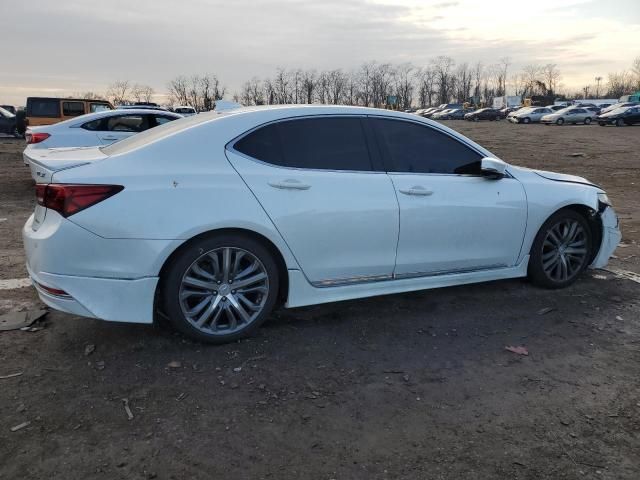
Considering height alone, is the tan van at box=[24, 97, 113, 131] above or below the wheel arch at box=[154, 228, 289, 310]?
above

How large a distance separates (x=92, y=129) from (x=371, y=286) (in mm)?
7889

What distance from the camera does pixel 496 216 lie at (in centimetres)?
440

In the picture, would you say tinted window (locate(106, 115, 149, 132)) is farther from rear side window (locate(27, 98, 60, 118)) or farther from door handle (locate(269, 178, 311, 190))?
rear side window (locate(27, 98, 60, 118))

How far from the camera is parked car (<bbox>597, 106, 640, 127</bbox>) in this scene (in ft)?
134

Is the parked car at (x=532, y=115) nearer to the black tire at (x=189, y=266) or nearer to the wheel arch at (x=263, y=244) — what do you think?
the wheel arch at (x=263, y=244)

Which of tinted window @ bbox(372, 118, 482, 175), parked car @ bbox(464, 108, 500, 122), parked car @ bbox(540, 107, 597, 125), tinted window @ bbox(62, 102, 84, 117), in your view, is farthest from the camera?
parked car @ bbox(464, 108, 500, 122)

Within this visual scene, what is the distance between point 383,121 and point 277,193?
1131 millimetres

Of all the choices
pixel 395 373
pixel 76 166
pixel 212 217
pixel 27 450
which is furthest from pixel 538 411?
pixel 76 166

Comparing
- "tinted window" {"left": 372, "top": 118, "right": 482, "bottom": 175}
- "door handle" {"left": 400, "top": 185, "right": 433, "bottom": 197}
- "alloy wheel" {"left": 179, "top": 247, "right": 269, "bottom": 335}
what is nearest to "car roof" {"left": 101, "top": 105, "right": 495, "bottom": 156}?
"tinted window" {"left": 372, "top": 118, "right": 482, "bottom": 175}

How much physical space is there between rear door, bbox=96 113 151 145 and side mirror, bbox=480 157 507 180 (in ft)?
24.6

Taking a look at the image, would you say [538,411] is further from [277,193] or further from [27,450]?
[27,450]

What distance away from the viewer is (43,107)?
21719mm

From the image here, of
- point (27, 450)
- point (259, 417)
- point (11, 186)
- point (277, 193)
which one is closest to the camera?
point (27, 450)

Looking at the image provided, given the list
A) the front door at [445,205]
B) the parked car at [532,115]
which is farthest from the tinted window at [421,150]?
the parked car at [532,115]
